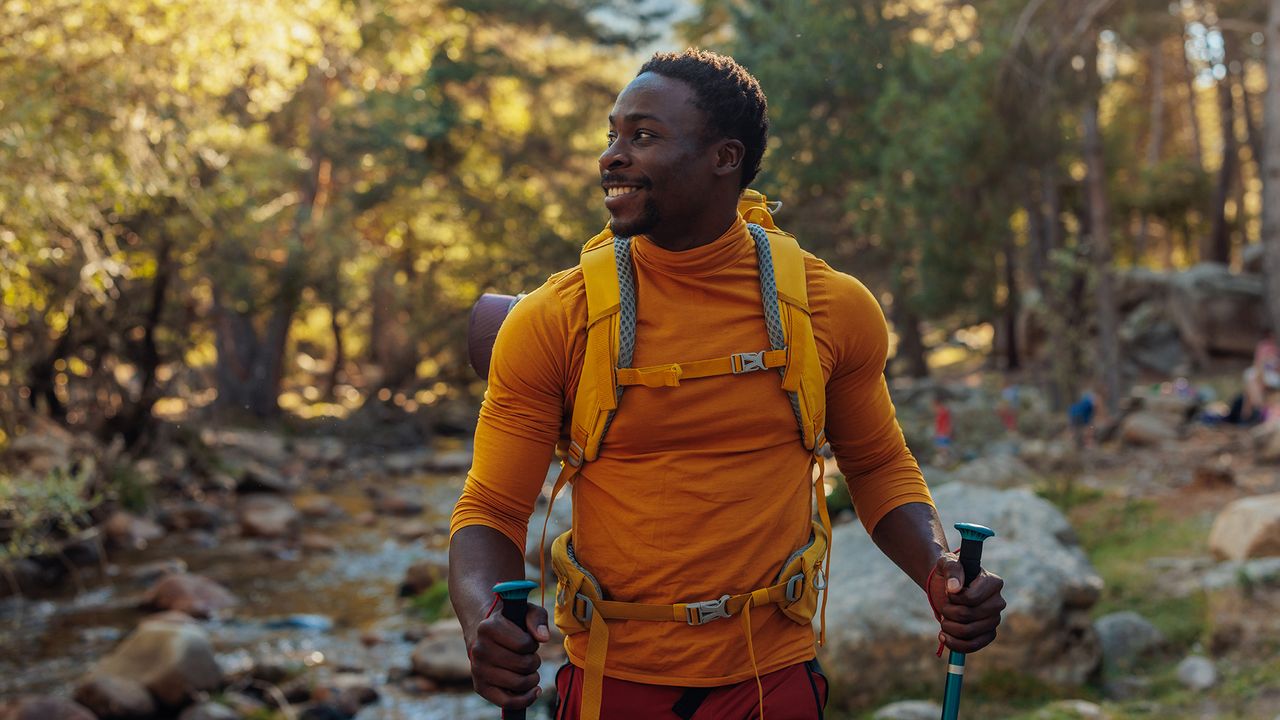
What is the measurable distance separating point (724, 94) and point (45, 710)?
7766 mm

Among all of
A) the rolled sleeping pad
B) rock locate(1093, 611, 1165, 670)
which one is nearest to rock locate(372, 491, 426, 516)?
rock locate(1093, 611, 1165, 670)

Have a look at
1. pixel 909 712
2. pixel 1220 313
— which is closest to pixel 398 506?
pixel 909 712

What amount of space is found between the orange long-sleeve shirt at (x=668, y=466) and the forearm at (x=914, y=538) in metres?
0.30

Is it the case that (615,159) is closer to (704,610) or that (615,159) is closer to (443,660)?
(704,610)

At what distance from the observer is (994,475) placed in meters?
14.3

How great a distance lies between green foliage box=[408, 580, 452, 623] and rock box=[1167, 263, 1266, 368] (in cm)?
1764

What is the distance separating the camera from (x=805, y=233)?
75.9ft

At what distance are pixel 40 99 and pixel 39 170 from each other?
0.53 metres

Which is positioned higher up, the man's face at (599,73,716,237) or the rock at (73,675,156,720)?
the man's face at (599,73,716,237)

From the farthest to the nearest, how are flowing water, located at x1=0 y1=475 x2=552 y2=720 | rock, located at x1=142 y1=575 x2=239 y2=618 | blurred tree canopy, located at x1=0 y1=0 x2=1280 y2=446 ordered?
rock, located at x1=142 y1=575 x2=239 y2=618 → blurred tree canopy, located at x1=0 y1=0 x2=1280 y2=446 → flowing water, located at x1=0 y1=475 x2=552 y2=720

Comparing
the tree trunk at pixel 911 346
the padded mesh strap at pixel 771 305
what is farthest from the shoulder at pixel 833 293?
the tree trunk at pixel 911 346

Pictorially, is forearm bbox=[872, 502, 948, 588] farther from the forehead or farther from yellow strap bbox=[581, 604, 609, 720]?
the forehead

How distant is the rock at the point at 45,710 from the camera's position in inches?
334

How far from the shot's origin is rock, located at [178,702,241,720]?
30.3 ft
